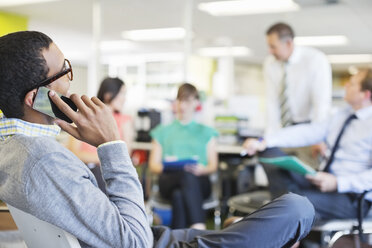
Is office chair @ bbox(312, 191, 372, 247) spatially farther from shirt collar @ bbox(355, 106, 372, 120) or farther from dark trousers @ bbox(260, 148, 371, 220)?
shirt collar @ bbox(355, 106, 372, 120)

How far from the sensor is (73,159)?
116 cm

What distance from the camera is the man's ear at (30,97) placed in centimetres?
122

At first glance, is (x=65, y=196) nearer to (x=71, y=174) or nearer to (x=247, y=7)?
(x=71, y=174)

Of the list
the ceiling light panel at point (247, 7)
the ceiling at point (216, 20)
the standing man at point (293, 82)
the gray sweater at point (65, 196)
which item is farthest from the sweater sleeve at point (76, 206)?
the ceiling light panel at point (247, 7)

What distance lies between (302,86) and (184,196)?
1333mm

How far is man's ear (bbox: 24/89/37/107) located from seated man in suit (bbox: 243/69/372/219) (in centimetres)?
161

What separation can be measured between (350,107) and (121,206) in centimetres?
206

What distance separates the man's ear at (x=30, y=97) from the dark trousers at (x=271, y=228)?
609 millimetres

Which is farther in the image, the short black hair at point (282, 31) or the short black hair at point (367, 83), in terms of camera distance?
the short black hair at point (282, 31)

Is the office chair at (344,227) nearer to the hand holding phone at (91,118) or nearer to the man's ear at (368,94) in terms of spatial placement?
the man's ear at (368,94)

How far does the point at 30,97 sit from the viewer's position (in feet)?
4.01

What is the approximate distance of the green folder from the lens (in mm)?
2264

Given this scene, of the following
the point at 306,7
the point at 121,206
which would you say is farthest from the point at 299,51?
the point at 306,7

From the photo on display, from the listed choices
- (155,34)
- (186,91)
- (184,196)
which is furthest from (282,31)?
(155,34)
